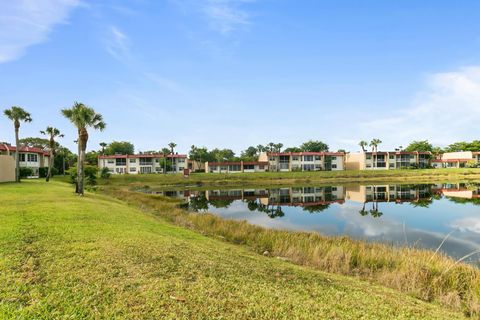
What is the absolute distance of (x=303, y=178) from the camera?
72.9 m

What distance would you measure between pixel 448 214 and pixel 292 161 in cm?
7077

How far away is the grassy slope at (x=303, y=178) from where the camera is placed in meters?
67.6

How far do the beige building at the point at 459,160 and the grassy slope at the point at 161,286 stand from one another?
114268mm

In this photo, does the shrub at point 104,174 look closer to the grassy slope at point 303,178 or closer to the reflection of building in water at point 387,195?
the grassy slope at point 303,178

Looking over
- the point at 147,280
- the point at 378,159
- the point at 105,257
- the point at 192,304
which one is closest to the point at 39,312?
the point at 147,280

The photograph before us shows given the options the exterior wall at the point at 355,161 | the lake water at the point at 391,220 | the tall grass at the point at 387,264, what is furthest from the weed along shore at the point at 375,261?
the exterior wall at the point at 355,161

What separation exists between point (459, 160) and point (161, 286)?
123 meters

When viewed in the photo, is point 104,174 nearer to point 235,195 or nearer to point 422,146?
point 235,195

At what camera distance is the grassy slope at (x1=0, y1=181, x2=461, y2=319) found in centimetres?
557

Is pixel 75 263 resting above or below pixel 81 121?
below

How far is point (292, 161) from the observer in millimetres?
98000

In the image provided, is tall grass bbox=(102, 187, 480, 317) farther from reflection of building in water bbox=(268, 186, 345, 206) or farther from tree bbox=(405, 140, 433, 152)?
tree bbox=(405, 140, 433, 152)

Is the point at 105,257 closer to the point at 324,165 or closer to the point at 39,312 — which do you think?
the point at 39,312

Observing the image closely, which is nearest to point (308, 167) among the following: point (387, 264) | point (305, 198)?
point (305, 198)
